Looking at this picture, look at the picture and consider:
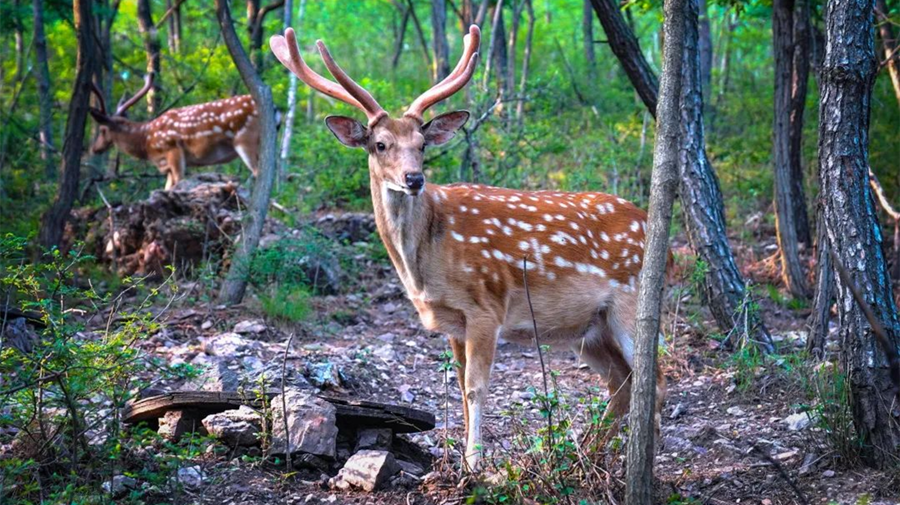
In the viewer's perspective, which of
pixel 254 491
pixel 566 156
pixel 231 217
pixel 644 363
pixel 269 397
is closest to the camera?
pixel 644 363

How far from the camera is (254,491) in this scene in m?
5.75

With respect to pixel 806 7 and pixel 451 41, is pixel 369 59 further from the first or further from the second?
pixel 806 7

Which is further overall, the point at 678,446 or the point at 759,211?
the point at 759,211

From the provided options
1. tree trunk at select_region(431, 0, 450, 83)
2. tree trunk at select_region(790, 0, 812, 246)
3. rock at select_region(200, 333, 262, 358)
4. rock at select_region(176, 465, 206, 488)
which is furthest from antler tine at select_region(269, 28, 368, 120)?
tree trunk at select_region(431, 0, 450, 83)

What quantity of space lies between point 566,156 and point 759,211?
122 inches

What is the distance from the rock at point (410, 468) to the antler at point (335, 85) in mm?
2317

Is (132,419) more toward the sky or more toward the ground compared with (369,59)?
more toward the ground

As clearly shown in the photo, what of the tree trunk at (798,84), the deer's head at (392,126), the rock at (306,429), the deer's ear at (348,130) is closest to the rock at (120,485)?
the rock at (306,429)

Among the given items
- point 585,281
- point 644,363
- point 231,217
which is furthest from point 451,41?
point 644,363

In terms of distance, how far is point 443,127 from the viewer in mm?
7051

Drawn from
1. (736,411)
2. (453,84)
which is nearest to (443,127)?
(453,84)

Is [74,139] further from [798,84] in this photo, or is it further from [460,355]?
[798,84]

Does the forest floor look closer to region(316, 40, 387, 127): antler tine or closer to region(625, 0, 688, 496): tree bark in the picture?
region(625, 0, 688, 496): tree bark

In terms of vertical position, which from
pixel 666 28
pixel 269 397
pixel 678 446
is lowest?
pixel 678 446
